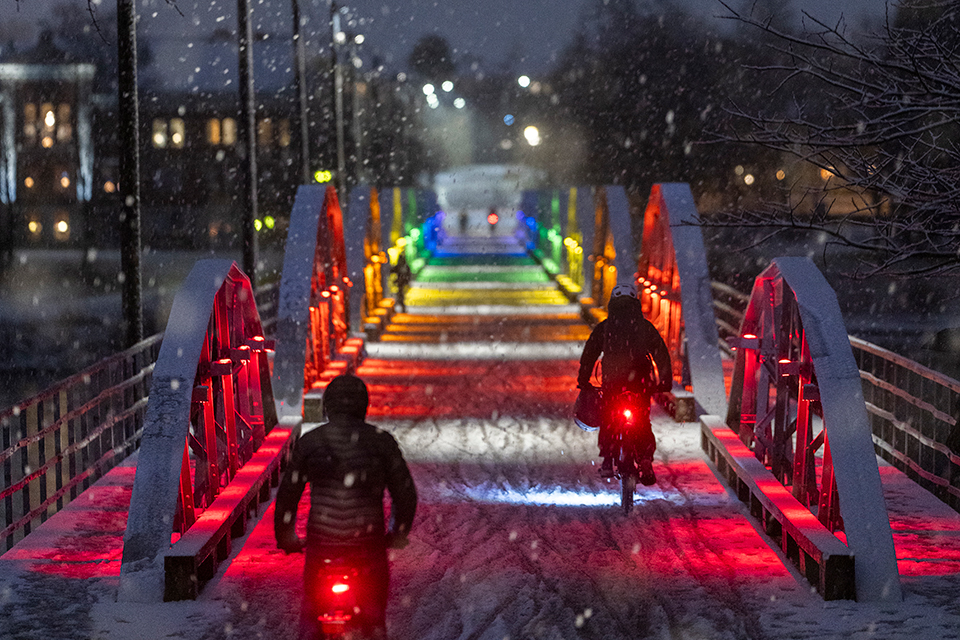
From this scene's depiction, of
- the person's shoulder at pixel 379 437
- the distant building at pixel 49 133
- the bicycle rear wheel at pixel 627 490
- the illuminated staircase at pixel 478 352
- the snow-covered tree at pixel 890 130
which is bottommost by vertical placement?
the illuminated staircase at pixel 478 352

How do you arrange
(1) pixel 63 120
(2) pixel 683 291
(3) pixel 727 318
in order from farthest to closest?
(1) pixel 63 120 → (3) pixel 727 318 → (2) pixel 683 291

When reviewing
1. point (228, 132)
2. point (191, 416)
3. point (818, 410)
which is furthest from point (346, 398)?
point (228, 132)

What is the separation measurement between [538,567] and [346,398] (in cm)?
305

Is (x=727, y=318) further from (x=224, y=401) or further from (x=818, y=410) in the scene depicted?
(x=224, y=401)

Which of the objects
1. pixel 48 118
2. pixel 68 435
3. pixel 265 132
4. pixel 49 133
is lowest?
pixel 68 435

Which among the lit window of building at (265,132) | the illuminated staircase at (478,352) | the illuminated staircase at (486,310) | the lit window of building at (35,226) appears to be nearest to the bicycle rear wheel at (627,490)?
the illuminated staircase at (478,352)

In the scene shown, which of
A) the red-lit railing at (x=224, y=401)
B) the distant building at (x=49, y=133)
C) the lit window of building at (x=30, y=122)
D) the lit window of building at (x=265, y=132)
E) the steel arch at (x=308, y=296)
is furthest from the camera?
the lit window of building at (x=265, y=132)

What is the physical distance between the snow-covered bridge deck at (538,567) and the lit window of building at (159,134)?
206ft

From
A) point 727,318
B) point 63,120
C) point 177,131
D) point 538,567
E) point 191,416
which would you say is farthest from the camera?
point 177,131

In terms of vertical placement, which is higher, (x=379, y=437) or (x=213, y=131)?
(x=213, y=131)

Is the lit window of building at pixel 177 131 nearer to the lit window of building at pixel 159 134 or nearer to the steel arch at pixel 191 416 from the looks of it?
the lit window of building at pixel 159 134

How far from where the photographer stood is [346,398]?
209 inches

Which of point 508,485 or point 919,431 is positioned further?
point 919,431

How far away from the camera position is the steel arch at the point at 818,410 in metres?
7.28
